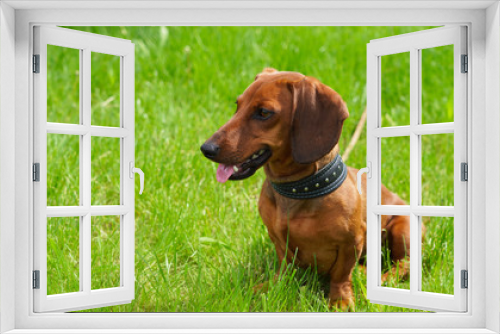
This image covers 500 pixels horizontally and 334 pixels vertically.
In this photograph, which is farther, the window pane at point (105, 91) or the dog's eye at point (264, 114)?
the window pane at point (105, 91)

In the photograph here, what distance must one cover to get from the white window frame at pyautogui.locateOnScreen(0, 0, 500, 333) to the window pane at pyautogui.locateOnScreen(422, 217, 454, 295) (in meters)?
0.35

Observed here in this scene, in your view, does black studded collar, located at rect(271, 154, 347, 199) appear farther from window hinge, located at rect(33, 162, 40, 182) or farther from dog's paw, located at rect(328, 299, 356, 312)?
window hinge, located at rect(33, 162, 40, 182)

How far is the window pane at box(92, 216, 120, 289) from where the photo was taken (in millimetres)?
2484

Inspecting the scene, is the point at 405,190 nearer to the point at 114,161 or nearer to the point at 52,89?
the point at 114,161

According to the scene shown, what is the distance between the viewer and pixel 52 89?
407cm

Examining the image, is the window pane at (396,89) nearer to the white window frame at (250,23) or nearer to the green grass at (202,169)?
the green grass at (202,169)

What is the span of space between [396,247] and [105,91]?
8.44 feet

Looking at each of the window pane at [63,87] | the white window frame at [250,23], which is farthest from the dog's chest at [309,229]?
the window pane at [63,87]

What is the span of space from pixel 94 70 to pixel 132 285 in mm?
2550

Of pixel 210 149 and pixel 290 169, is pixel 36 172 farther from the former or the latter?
pixel 290 169

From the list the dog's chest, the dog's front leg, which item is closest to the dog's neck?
the dog's chest

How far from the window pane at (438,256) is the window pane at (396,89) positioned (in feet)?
3.94

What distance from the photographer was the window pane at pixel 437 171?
3246 mm

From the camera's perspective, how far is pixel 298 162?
220 centimetres
